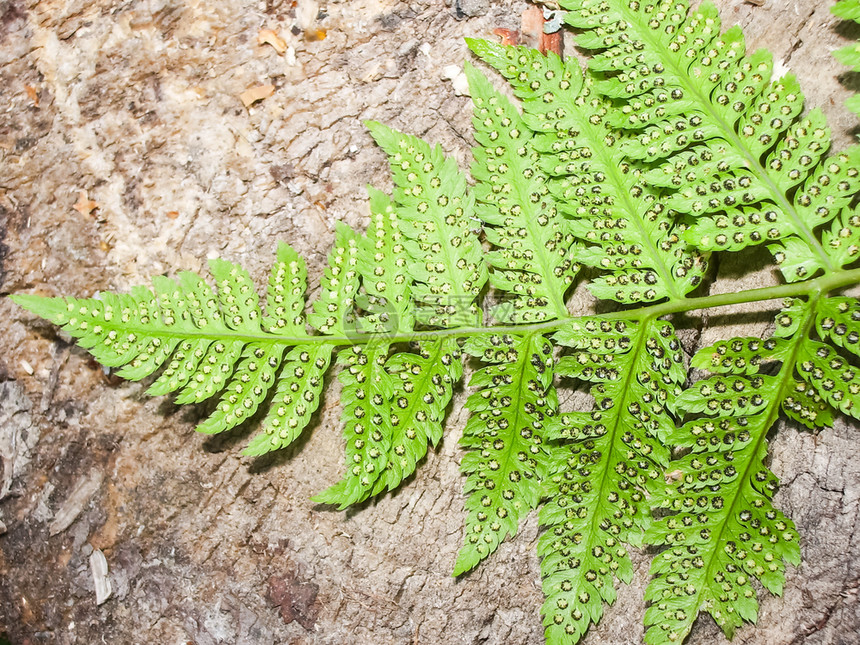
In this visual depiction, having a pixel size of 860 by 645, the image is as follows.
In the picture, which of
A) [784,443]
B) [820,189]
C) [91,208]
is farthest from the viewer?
[91,208]

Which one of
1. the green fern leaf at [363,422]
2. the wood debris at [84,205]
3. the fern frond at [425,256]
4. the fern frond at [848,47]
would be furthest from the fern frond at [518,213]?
the wood debris at [84,205]

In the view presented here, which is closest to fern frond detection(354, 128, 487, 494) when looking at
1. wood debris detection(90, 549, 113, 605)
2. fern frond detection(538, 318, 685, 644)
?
fern frond detection(538, 318, 685, 644)

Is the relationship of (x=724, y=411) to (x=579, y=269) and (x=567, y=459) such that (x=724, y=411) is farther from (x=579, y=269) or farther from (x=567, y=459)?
(x=579, y=269)

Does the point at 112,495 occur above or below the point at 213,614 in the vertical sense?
above

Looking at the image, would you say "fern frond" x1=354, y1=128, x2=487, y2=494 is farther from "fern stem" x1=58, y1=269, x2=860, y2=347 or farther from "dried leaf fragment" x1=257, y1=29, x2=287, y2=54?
"dried leaf fragment" x1=257, y1=29, x2=287, y2=54

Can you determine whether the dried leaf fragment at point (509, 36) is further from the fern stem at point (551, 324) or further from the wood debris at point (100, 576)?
the wood debris at point (100, 576)

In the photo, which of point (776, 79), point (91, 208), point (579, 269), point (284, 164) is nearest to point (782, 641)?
point (579, 269)
